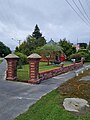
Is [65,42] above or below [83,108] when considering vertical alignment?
above

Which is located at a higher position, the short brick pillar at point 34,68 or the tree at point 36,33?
the tree at point 36,33

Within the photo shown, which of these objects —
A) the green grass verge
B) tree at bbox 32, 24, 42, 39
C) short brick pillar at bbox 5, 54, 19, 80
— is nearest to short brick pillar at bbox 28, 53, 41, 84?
short brick pillar at bbox 5, 54, 19, 80

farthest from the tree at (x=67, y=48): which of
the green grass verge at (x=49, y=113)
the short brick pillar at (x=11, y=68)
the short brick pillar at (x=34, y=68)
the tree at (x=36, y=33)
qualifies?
the green grass verge at (x=49, y=113)

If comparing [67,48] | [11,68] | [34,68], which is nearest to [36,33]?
[67,48]

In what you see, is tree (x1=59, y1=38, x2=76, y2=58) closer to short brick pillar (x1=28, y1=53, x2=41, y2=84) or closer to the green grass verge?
short brick pillar (x1=28, y1=53, x2=41, y2=84)

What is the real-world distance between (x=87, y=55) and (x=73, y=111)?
45365 mm

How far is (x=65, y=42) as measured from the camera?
190 ft

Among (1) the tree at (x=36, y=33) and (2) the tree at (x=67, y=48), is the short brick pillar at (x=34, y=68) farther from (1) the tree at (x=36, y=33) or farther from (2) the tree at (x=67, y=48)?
(1) the tree at (x=36, y=33)

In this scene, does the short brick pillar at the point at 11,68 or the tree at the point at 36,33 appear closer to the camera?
the short brick pillar at the point at 11,68

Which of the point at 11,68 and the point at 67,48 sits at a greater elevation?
the point at 67,48

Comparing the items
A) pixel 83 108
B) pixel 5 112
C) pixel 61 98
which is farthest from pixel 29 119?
pixel 61 98

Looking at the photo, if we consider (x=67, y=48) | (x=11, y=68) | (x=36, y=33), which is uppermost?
(x=36, y=33)

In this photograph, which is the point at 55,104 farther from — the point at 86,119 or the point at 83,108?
the point at 86,119

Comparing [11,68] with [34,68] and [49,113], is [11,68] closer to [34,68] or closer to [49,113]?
[34,68]
